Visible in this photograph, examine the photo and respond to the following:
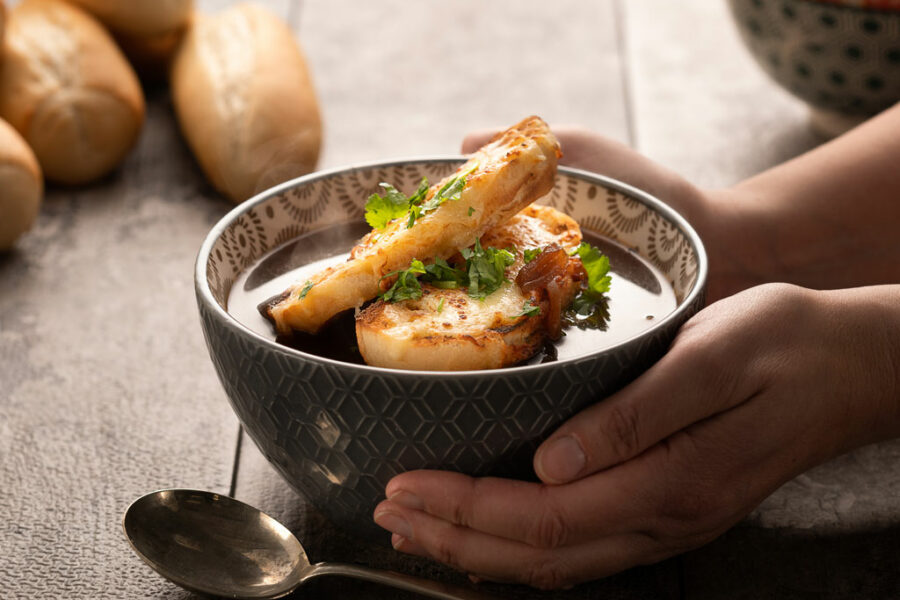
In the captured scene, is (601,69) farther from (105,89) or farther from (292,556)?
(292,556)

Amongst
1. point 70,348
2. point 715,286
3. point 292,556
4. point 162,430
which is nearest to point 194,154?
point 70,348

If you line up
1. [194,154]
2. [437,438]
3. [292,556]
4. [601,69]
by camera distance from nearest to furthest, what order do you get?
[437,438]
[292,556]
[194,154]
[601,69]

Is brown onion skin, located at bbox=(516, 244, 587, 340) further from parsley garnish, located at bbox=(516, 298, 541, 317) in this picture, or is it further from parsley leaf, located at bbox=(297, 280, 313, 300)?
parsley leaf, located at bbox=(297, 280, 313, 300)

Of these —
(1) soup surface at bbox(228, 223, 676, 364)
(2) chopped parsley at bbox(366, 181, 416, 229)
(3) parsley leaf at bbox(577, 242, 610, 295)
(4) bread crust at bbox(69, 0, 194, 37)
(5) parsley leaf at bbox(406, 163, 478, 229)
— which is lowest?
(4) bread crust at bbox(69, 0, 194, 37)

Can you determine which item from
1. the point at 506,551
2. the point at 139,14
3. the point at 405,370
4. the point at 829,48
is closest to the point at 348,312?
the point at 405,370

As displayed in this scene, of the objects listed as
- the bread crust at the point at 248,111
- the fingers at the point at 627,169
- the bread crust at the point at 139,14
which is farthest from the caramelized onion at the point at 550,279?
the bread crust at the point at 139,14

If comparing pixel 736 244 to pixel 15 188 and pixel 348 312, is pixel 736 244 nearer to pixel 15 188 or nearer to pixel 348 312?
pixel 348 312

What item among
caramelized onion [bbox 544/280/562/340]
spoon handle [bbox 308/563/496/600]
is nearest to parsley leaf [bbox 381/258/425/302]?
caramelized onion [bbox 544/280/562/340]
